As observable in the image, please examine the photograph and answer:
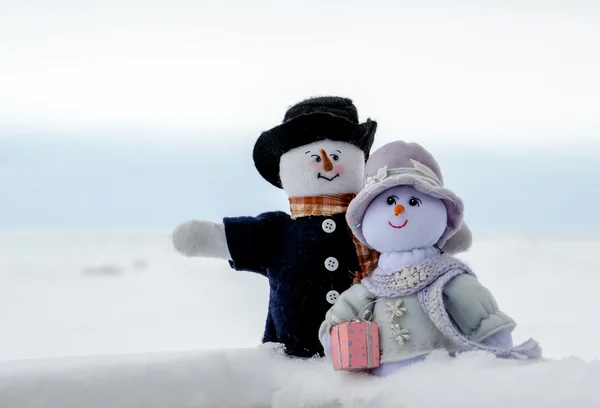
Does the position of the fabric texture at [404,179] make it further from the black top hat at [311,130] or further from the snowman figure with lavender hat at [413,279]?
the black top hat at [311,130]

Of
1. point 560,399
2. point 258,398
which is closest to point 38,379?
point 258,398

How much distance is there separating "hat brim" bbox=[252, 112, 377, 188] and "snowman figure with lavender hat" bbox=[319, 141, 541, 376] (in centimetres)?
19

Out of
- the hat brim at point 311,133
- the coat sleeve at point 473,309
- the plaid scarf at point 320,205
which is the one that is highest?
the hat brim at point 311,133

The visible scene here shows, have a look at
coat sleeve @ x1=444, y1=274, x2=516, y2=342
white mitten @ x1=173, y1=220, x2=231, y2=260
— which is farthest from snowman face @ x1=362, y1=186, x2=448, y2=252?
white mitten @ x1=173, y1=220, x2=231, y2=260

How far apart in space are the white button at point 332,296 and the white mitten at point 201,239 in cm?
25

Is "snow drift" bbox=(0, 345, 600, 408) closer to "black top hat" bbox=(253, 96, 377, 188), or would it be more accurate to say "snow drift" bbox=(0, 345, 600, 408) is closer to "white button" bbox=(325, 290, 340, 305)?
"white button" bbox=(325, 290, 340, 305)

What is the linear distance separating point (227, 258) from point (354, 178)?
328mm

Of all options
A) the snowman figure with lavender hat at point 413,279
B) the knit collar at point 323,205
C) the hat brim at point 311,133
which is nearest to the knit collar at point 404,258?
the snowman figure with lavender hat at point 413,279

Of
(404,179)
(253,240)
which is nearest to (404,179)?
(404,179)

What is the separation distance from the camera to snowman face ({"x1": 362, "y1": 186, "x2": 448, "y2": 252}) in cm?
135

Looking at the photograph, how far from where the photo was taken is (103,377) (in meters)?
1.37

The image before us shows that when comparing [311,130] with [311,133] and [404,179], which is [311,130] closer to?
[311,133]

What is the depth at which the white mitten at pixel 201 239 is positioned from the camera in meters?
1.58

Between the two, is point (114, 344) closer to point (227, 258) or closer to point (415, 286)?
point (227, 258)
